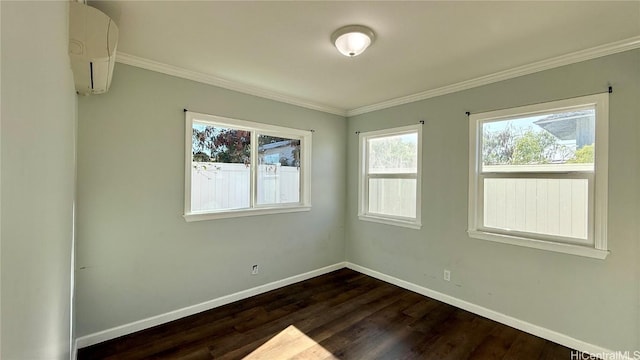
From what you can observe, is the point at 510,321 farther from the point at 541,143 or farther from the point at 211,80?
the point at 211,80

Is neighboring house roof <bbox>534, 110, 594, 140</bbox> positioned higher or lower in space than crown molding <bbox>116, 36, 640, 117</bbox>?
lower

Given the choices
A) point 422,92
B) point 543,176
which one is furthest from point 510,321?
point 422,92

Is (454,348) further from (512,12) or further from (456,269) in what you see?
(512,12)

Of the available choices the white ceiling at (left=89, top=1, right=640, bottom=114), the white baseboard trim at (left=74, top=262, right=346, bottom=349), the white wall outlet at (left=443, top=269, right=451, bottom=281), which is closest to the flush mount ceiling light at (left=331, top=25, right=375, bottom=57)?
the white ceiling at (left=89, top=1, right=640, bottom=114)

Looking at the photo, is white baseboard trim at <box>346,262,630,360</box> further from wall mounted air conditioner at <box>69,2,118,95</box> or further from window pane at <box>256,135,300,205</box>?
wall mounted air conditioner at <box>69,2,118,95</box>

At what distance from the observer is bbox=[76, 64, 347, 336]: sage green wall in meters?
2.36

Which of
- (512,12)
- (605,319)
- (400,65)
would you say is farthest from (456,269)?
(512,12)

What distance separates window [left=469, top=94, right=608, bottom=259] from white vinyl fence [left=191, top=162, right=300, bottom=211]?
88.5 inches

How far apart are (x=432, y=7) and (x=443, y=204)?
2197 mm

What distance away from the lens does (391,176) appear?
396cm

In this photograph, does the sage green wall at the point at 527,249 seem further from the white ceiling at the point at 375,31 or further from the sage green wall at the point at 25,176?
the sage green wall at the point at 25,176

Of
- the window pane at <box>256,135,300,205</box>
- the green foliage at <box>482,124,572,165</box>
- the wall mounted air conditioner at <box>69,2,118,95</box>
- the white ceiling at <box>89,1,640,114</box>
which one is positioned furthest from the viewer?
the window pane at <box>256,135,300,205</box>

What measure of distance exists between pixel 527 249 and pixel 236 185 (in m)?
3.11

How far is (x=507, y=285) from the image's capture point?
281 centimetres
